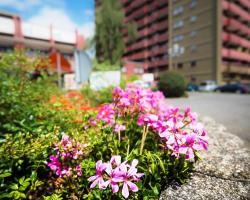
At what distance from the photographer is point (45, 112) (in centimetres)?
301

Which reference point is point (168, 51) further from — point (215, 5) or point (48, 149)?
point (48, 149)

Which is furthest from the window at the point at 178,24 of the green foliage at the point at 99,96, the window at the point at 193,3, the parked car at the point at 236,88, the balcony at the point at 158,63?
the green foliage at the point at 99,96

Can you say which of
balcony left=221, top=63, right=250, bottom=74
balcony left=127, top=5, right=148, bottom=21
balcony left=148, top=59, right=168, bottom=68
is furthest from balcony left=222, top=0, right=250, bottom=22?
balcony left=127, top=5, right=148, bottom=21

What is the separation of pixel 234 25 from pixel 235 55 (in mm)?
5308

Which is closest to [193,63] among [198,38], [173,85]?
[198,38]

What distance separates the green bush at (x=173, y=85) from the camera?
15.1 metres

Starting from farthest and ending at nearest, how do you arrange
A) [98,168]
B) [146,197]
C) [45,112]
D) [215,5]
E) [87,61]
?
1. [215,5]
2. [87,61]
3. [45,112]
4. [146,197]
5. [98,168]

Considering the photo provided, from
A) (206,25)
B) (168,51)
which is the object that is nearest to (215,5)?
(206,25)

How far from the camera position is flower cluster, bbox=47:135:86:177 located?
195cm

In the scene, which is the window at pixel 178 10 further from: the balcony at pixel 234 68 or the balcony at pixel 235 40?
the balcony at pixel 234 68

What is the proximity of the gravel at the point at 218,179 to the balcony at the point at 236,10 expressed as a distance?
139 feet

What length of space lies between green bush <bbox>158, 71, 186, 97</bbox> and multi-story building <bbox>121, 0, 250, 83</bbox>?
25309 millimetres

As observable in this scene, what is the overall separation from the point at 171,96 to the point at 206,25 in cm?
3002

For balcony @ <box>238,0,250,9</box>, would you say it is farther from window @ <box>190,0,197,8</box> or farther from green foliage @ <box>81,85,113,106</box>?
green foliage @ <box>81,85,113,106</box>
